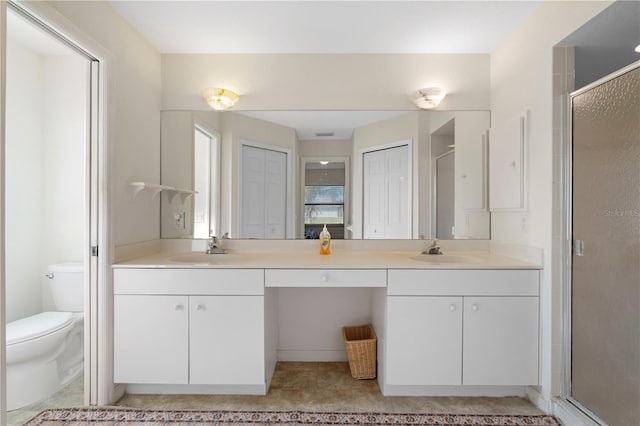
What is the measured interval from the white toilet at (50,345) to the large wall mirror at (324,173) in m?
0.67

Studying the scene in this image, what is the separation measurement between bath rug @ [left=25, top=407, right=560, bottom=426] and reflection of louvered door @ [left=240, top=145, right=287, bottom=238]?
3.70 feet

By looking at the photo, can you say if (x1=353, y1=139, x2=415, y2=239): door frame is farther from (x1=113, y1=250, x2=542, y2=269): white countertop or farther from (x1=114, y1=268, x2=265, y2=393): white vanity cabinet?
(x1=114, y1=268, x2=265, y2=393): white vanity cabinet

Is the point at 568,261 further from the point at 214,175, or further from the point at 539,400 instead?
the point at 214,175

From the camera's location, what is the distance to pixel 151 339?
1725 mm

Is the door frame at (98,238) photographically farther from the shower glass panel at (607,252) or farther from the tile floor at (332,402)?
the shower glass panel at (607,252)

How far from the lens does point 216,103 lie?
7.25ft

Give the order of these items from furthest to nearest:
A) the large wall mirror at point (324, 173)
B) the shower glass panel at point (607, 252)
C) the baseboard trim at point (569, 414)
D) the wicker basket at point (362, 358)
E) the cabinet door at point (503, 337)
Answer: the large wall mirror at point (324, 173) → the wicker basket at point (362, 358) → the cabinet door at point (503, 337) → the baseboard trim at point (569, 414) → the shower glass panel at point (607, 252)

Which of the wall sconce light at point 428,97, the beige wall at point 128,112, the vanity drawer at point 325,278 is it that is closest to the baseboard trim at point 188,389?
the vanity drawer at point 325,278

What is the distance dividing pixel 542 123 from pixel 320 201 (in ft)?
4.67

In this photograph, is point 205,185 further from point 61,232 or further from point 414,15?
point 414,15

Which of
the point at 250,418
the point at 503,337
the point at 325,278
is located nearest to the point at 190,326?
the point at 250,418

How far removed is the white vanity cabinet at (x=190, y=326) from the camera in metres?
1.72

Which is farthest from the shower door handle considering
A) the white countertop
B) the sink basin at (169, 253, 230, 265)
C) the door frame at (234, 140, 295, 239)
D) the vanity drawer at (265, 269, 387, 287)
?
the sink basin at (169, 253, 230, 265)

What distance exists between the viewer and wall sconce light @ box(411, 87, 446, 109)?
7.10 ft
